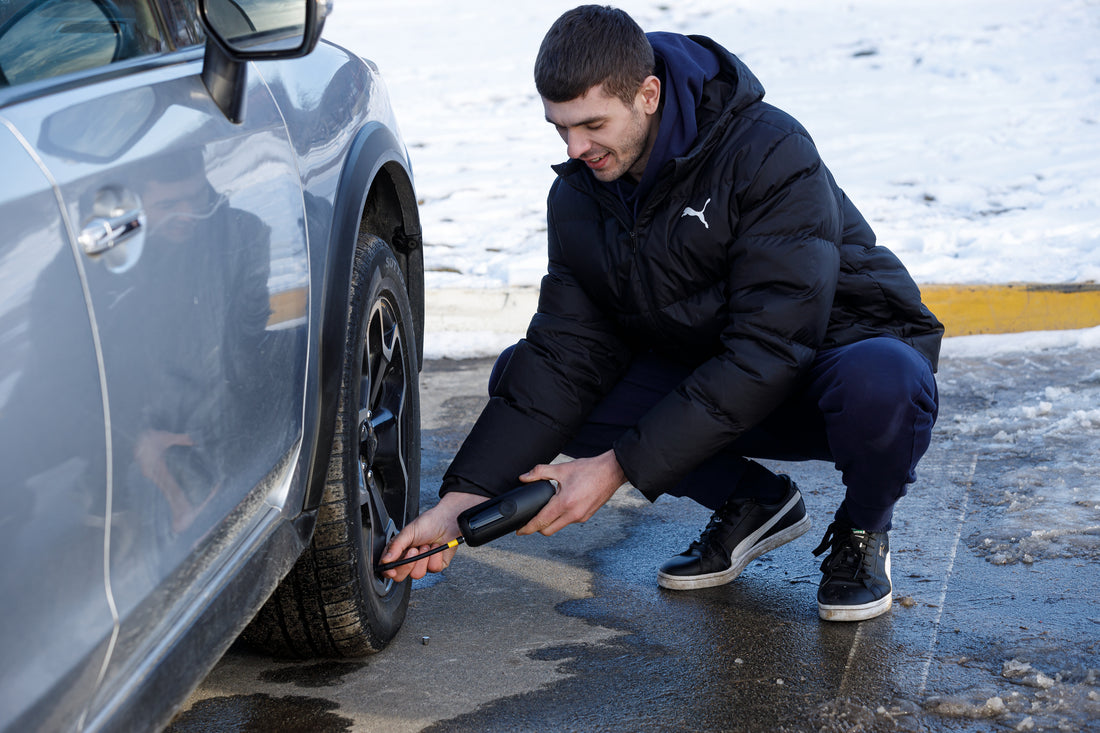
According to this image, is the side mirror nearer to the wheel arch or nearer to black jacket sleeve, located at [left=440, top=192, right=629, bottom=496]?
the wheel arch

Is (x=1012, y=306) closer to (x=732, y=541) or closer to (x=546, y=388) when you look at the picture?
(x=732, y=541)

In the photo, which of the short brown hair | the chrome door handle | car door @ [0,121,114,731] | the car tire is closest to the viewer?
car door @ [0,121,114,731]

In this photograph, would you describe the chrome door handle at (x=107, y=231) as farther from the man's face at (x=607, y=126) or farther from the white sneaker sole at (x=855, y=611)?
the white sneaker sole at (x=855, y=611)

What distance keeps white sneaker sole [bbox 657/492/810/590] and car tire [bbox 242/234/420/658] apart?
0.63m

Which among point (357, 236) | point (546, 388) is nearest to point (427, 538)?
point (546, 388)

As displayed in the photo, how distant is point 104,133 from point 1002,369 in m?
3.68

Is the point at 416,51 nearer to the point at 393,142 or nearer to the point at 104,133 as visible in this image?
the point at 393,142

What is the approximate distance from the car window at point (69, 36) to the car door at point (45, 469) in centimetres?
43

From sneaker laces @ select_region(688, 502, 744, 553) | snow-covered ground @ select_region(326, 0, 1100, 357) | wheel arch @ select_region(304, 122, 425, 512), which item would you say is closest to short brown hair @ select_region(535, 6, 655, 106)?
wheel arch @ select_region(304, 122, 425, 512)

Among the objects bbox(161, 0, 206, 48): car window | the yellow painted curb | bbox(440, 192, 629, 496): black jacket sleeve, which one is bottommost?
the yellow painted curb

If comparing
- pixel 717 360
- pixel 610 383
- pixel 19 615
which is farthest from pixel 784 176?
pixel 19 615

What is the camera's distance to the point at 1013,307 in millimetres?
4637

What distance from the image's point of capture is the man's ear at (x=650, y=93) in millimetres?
2350

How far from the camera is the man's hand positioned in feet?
7.37
